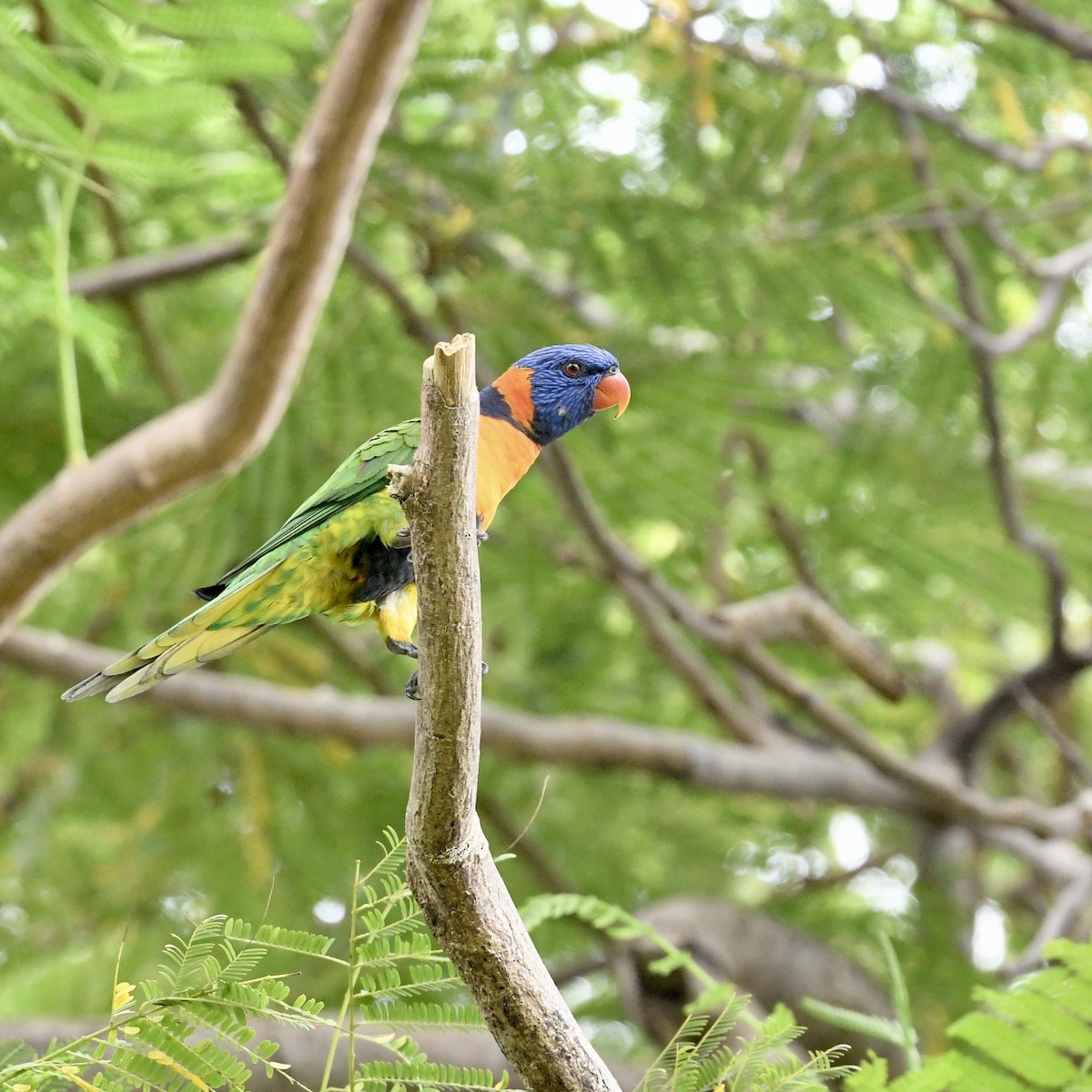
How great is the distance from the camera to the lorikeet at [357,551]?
5.77ft

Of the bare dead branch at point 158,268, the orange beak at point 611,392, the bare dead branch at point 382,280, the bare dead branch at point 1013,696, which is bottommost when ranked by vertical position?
the bare dead branch at point 1013,696

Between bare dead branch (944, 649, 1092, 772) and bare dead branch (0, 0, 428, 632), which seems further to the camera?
bare dead branch (944, 649, 1092, 772)

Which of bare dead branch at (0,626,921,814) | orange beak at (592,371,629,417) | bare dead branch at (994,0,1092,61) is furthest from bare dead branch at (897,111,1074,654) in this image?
orange beak at (592,371,629,417)

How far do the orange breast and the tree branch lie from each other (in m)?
0.52

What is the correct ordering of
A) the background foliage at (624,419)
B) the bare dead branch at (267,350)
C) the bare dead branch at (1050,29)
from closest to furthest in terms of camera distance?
the bare dead branch at (267,350), the bare dead branch at (1050,29), the background foliage at (624,419)

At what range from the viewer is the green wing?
1.80 m

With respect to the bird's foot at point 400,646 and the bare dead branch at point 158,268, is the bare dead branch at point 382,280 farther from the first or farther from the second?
the bird's foot at point 400,646

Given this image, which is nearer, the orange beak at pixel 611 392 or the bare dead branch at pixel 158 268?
the orange beak at pixel 611 392

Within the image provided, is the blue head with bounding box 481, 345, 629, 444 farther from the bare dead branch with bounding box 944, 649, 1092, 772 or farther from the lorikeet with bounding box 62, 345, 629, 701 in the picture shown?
the bare dead branch with bounding box 944, 649, 1092, 772

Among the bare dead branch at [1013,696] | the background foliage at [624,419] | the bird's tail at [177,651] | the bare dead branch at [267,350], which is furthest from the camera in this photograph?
the bare dead branch at [1013,696]

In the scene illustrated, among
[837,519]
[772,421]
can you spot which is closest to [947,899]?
[837,519]

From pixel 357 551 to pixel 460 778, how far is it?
0.68 m

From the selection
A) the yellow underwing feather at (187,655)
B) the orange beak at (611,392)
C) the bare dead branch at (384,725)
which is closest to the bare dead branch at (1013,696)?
the bare dead branch at (384,725)

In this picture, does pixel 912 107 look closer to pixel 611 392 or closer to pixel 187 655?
pixel 611 392
